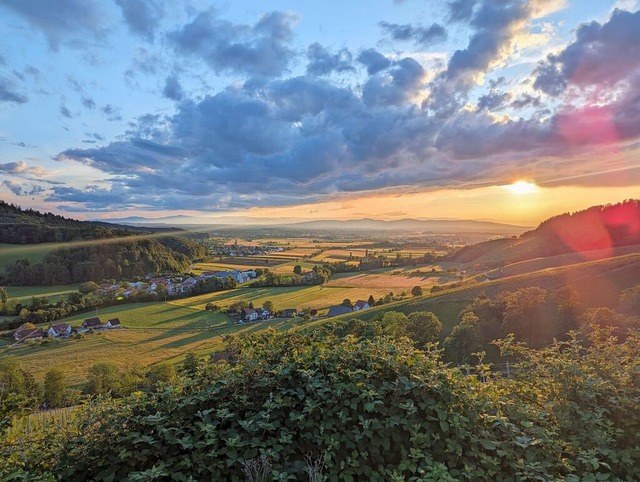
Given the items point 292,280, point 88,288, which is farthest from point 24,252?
point 292,280

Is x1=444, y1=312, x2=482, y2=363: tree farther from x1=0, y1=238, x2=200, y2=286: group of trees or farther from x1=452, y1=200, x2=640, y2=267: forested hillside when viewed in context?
x1=0, y1=238, x2=200, y2=286: group of trees

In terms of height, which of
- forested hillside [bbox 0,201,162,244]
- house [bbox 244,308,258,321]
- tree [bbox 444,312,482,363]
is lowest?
house [bbox 244,308,258,321]

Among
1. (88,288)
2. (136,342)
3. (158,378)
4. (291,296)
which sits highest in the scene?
(158,378)

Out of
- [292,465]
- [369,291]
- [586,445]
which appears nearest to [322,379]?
[292,465]

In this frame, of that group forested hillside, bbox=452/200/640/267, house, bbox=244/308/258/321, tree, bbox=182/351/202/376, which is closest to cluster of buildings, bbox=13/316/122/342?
house, bbox=244/308/258/321

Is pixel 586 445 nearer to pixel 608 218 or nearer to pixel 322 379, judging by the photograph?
pixel 322 379

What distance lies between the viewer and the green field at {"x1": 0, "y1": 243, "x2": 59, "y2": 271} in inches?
2992

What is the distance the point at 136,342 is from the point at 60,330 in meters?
13.2

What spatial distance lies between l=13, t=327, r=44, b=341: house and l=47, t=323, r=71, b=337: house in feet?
3.78

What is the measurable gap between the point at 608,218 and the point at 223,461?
76523mm

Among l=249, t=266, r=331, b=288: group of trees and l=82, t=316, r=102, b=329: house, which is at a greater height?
l=249, t=266, r=331, b=288: group of trees

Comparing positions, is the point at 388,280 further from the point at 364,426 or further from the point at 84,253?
the point at 364,426

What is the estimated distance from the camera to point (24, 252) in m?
79.7

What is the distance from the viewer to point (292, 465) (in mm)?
3203
